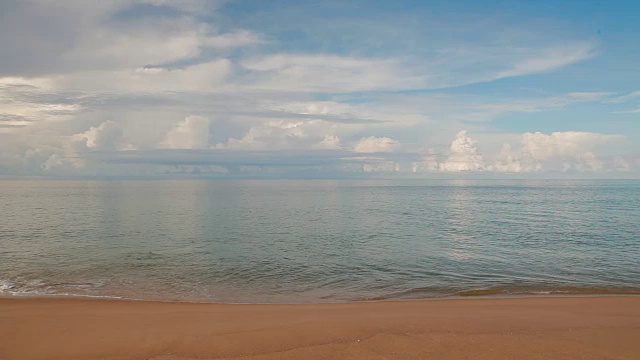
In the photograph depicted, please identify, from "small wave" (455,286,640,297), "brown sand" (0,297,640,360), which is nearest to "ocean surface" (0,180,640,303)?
"small wave" (455,286,640,297)

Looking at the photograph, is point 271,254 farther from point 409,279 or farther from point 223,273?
point 409,279

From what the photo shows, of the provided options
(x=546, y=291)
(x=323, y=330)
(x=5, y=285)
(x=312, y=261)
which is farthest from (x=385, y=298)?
(x=5, y=285)

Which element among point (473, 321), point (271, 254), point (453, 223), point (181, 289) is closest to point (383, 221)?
point (453, 223)

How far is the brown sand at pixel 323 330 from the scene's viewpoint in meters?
11.3

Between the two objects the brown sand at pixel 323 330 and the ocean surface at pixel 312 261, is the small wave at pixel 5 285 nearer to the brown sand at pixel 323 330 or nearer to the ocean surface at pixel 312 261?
the ocean surface at pixel 312 261

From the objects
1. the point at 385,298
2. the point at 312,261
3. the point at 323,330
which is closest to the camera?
the point at 323,330

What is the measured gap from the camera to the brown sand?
11320mm

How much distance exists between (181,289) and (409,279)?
11.9 meters

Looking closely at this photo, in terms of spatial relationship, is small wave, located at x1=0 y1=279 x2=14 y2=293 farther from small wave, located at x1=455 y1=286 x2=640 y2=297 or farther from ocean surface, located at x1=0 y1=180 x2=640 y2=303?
small wave, located at x1=455 y1=286 x2=640 y2=297

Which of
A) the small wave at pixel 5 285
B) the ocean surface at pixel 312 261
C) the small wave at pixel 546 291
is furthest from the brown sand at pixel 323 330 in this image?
the small wave at pixel 5 285

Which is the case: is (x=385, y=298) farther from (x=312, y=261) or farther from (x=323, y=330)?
(x=312, y=261)

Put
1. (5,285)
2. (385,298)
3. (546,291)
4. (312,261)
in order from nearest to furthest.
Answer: (385,298)
(546,291)
(5,285)
(312,261)

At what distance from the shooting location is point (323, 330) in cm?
1304

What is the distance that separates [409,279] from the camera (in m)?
23.6
